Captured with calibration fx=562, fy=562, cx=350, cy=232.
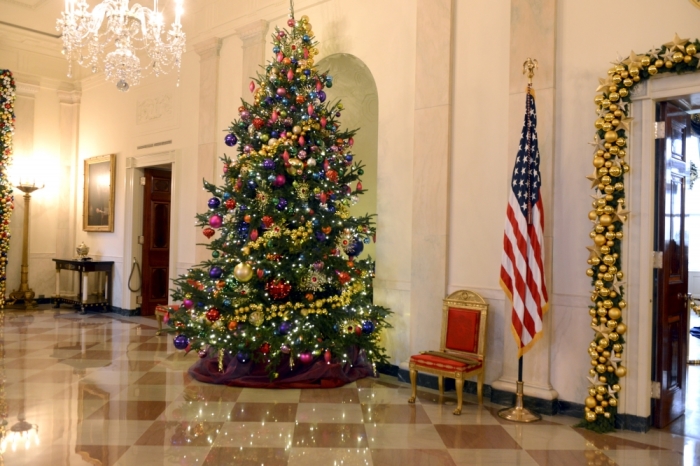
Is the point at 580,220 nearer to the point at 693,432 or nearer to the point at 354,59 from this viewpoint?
the point at 693,432

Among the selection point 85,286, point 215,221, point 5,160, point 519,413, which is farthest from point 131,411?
point 5,160

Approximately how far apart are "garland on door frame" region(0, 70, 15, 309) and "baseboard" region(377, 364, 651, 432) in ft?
28.8

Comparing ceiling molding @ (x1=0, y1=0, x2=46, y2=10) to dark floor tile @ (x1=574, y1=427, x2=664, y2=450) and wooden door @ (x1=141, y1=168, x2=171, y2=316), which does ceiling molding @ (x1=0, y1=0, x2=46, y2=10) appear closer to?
wooden door @ (x1=141, y1=168, x2=171, y2=316)

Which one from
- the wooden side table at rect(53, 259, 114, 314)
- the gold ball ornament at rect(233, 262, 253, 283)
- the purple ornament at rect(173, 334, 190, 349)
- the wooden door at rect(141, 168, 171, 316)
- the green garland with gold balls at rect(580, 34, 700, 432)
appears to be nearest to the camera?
the green garland with gold balls at rect(580, 34, 700, 432)

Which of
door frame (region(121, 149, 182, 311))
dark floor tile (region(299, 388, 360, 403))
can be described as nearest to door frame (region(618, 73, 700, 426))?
dark floor tile (region(299, 388, 360, 403))

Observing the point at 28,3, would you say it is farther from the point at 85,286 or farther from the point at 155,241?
the point at 85,286

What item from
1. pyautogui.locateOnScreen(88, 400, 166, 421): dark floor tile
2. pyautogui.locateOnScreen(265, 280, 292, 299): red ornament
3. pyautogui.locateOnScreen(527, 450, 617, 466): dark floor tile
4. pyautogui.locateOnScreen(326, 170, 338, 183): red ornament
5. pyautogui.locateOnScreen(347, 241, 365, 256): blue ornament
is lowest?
pyautogui.locateOnScreen(88, 400, 166, 421): dark floor tile

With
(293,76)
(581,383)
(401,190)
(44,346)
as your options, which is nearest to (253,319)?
(401,190)

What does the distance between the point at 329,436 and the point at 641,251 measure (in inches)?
115

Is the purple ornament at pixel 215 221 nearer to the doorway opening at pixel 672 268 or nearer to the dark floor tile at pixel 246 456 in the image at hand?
the dark floor tile at pixel 246 456

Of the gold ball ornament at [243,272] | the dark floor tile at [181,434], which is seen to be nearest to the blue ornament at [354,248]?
the gold ball ornament at [243,272]

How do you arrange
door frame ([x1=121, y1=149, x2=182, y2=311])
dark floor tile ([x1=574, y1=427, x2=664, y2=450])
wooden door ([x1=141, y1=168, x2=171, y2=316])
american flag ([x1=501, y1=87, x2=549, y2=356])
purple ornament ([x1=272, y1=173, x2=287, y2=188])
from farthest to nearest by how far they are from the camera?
wooden door ([x1=141, y1=168, x2=171, y2=316]), door frame ([x1=121, y1=149, x2=182, y2=311]), purple ornament ([x1=272, y1=173, x2=287, y2=188]), american flag ([x1=501, y1=87, x2=549, y2=356]), dark floor tile ([x1=574, y1=427, x2=664, y2=450])

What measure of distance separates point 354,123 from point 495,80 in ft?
10.2

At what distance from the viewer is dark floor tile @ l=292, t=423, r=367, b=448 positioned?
13.4 ft
